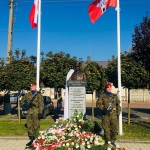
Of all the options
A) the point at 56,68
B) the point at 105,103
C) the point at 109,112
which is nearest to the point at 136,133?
the point at 109,112

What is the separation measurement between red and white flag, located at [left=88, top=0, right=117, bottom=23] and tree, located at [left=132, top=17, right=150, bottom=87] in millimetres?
3829

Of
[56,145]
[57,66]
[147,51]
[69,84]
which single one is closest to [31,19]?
[69,84]

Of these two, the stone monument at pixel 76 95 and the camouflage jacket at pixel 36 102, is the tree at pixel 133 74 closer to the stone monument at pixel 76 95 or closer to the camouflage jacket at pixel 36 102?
the stone monument at pixel 76 95

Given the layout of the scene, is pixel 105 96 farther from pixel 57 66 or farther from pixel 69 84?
pixel 57 66

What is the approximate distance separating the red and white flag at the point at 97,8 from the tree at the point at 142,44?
383 cm

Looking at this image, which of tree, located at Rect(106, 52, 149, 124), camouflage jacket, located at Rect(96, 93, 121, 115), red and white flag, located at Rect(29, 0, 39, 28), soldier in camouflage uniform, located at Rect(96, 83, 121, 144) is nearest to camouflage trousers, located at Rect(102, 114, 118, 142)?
soldier in camouflage uniform, located at Rect(96, 83, 121, 144)

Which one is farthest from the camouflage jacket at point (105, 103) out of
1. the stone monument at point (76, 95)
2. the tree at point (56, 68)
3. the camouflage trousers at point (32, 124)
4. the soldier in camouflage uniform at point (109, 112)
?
the tree at point (56, 68)

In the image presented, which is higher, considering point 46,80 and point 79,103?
point 46,80

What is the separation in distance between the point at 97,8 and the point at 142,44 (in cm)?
413

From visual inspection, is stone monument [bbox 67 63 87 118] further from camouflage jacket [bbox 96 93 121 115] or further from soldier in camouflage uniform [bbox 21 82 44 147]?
camouflage jacket [bbox 96 93 121 115]

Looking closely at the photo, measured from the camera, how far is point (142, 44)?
15289 millimetres

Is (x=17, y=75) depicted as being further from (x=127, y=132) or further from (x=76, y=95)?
(x=127, y=132)

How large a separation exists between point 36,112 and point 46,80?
766cm

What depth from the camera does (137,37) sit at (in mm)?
15523
